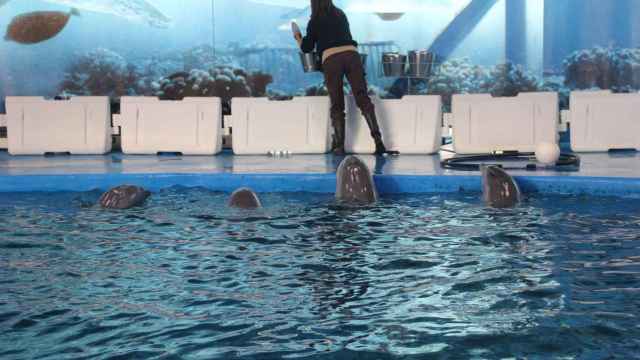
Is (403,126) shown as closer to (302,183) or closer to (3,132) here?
(302,183)

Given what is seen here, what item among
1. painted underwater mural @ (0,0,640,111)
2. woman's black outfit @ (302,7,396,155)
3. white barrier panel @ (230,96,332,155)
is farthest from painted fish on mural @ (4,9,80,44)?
woman's black outfit @ (302,7,396,155)

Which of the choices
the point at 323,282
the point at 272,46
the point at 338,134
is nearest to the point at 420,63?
the point at 338,134

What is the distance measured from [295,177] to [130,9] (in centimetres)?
721

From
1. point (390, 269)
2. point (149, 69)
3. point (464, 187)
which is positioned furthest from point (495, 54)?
point (390, 269)

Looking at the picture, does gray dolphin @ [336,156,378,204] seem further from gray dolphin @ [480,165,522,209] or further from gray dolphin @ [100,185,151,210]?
gray dolphin @ [100,185,151,210]

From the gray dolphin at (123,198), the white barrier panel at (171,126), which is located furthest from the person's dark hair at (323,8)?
the gray dolphin at (123,198)

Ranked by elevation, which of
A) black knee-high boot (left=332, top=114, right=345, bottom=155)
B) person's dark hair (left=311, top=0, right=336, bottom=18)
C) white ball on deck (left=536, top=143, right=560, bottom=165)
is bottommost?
white ball on deck (left=536, top=143, right=560, bottom=165)

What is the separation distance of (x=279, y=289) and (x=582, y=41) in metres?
9.97

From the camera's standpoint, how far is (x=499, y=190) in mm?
6352

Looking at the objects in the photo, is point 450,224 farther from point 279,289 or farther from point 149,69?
point 149,69

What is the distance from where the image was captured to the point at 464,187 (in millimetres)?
7223

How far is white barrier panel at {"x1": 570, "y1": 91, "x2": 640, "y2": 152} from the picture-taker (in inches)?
394

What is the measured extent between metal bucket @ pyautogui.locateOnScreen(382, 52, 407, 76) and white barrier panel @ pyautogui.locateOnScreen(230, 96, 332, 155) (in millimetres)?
1724

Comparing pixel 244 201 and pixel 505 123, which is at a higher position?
pixel 505 123
